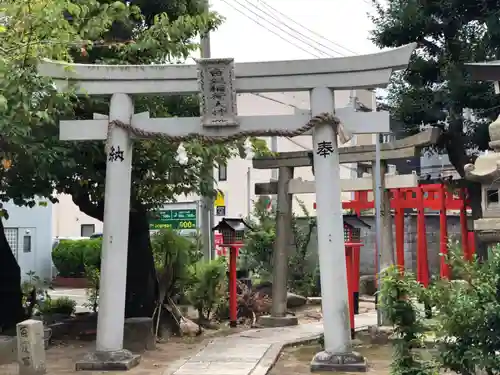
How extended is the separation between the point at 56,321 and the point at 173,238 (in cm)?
306

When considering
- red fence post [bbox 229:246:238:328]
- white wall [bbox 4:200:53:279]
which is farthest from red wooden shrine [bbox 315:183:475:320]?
white wall [bbox 4:200:53:279]

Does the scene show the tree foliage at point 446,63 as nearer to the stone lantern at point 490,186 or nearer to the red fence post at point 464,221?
the red fence post at point 464,221

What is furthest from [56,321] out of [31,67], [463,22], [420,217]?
[463,22]

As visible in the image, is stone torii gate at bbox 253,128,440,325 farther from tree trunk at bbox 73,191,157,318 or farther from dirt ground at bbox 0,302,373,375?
tree trunk at bbox 73,191,157,318

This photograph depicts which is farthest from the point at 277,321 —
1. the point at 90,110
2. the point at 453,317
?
the point at 453,317

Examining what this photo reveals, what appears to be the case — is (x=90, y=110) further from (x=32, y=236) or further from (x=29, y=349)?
(x=32, y=236)

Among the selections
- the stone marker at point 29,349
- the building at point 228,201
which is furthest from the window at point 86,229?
the stone marker at point 29,349

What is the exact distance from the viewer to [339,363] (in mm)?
8836

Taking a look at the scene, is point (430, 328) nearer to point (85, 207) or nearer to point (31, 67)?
point (31, 67)

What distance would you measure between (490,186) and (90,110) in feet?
22.1

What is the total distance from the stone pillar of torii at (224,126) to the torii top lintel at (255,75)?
0.05ft

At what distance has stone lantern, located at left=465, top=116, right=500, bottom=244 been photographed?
287 inches

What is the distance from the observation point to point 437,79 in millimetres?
14758

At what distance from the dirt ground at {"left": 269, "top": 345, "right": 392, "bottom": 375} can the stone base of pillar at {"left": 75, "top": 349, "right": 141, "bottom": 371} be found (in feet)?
6.85
